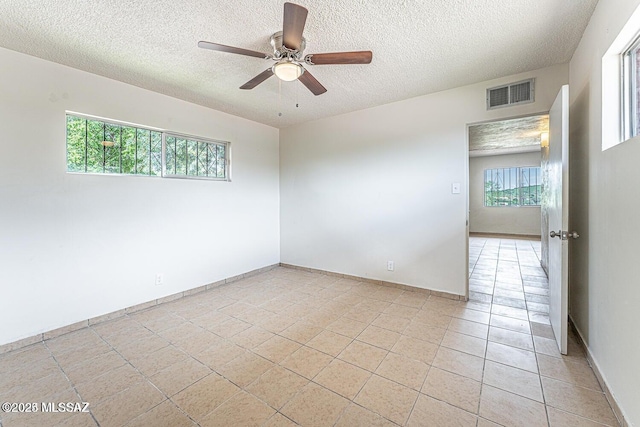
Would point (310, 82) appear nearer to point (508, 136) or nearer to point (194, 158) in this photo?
point (194, 158)

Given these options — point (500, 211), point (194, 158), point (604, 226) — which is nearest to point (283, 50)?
point (194, 158)

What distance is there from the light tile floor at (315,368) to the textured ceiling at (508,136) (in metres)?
3.08

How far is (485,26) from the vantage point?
6.44 feet

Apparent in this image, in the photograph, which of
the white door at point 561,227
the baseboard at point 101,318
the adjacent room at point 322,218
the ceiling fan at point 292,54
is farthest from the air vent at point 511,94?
the baseboard at point 101,318

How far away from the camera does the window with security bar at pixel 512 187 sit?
7.91 meters

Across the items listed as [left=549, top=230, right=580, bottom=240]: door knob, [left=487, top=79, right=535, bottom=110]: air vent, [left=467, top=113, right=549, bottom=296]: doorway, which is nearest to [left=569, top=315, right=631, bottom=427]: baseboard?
[left=549, top=230, right=580, bottom=240]: door knob

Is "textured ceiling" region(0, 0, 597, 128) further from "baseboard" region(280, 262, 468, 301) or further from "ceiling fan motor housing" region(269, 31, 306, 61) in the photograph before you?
"baseboard" region(280, 262, 468, 301)

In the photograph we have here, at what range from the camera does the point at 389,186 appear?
3613mm

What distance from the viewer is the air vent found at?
106 inches

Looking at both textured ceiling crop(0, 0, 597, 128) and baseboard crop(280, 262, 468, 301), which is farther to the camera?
baseboard crop(280, 262, 468, 301)

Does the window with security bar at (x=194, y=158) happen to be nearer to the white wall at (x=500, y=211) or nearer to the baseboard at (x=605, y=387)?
the baseboard at (x=605, y=387)

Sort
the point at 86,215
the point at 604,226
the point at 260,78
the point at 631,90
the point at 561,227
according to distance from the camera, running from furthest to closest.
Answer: the point at 86,215
the point at 260,78
the point at 561,227
the point at 604,226
the point at 631,90

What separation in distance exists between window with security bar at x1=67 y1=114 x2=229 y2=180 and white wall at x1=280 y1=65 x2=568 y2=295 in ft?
4.82

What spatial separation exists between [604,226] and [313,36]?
240 centimetres
